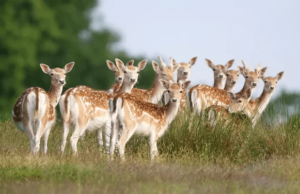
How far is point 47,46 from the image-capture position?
73.4ft

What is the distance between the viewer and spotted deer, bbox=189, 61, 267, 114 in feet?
39.8

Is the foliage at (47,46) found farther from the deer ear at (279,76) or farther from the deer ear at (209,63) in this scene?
the deer ear at (279,76)

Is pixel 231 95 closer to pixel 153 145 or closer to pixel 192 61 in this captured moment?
pixel 192 61

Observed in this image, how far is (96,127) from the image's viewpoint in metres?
10.5

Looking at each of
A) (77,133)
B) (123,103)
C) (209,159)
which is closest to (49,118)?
(77,133)

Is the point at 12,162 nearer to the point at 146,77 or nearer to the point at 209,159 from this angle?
the point at 209,159

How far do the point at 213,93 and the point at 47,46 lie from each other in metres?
11.6

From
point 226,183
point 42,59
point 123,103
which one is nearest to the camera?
point 226,183

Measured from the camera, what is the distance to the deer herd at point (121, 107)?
30.4 ft

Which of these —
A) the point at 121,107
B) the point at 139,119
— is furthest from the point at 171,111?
the point at 121,107

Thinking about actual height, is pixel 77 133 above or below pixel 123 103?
below

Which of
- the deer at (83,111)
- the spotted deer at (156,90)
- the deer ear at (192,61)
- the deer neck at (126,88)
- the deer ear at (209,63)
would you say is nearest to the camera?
the deer at (83,111)

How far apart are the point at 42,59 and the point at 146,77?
4838mm

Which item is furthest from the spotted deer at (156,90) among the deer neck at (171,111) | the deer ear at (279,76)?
the deer ear at (279,76)
